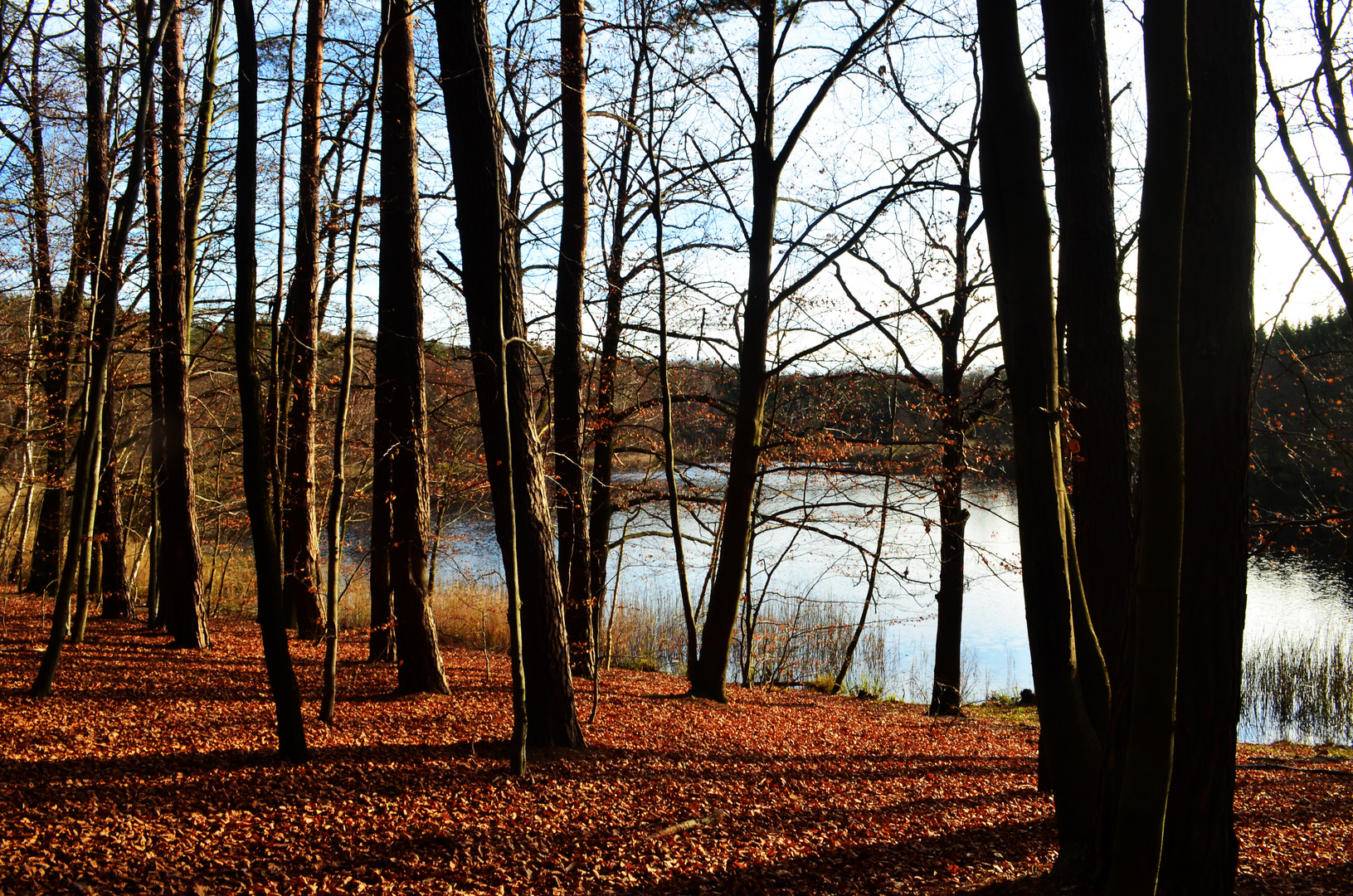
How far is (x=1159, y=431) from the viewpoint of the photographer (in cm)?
220

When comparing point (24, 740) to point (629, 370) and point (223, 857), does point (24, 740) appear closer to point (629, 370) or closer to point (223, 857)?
point (223, 857)

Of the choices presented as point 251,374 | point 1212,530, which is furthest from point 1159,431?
point 251,374

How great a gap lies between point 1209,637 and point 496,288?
167 inches

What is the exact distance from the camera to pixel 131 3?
7.19 m

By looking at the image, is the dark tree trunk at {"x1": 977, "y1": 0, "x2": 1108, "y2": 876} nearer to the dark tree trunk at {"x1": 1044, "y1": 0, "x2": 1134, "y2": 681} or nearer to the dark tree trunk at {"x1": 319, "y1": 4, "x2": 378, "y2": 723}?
the dark tree trunk at {"x1": 1044, "y1": 0, "x2": 1134, "y2": 681}

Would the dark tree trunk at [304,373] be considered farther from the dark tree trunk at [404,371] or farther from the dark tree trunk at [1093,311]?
the dark tree trunk at [1093,311]

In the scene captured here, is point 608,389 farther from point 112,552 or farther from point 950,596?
point 112,552

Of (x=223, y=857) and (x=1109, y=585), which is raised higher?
(x=1109, y=585)

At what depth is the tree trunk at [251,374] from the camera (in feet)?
14.6

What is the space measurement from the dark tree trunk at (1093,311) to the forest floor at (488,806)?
174cm

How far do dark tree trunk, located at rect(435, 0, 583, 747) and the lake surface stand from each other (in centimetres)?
417

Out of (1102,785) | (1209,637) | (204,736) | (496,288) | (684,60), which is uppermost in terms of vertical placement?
(684,60)

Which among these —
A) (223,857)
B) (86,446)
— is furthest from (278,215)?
(223,857)

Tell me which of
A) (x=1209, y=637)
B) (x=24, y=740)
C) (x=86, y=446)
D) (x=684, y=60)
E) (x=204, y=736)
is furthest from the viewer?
(x=684, y=60)
